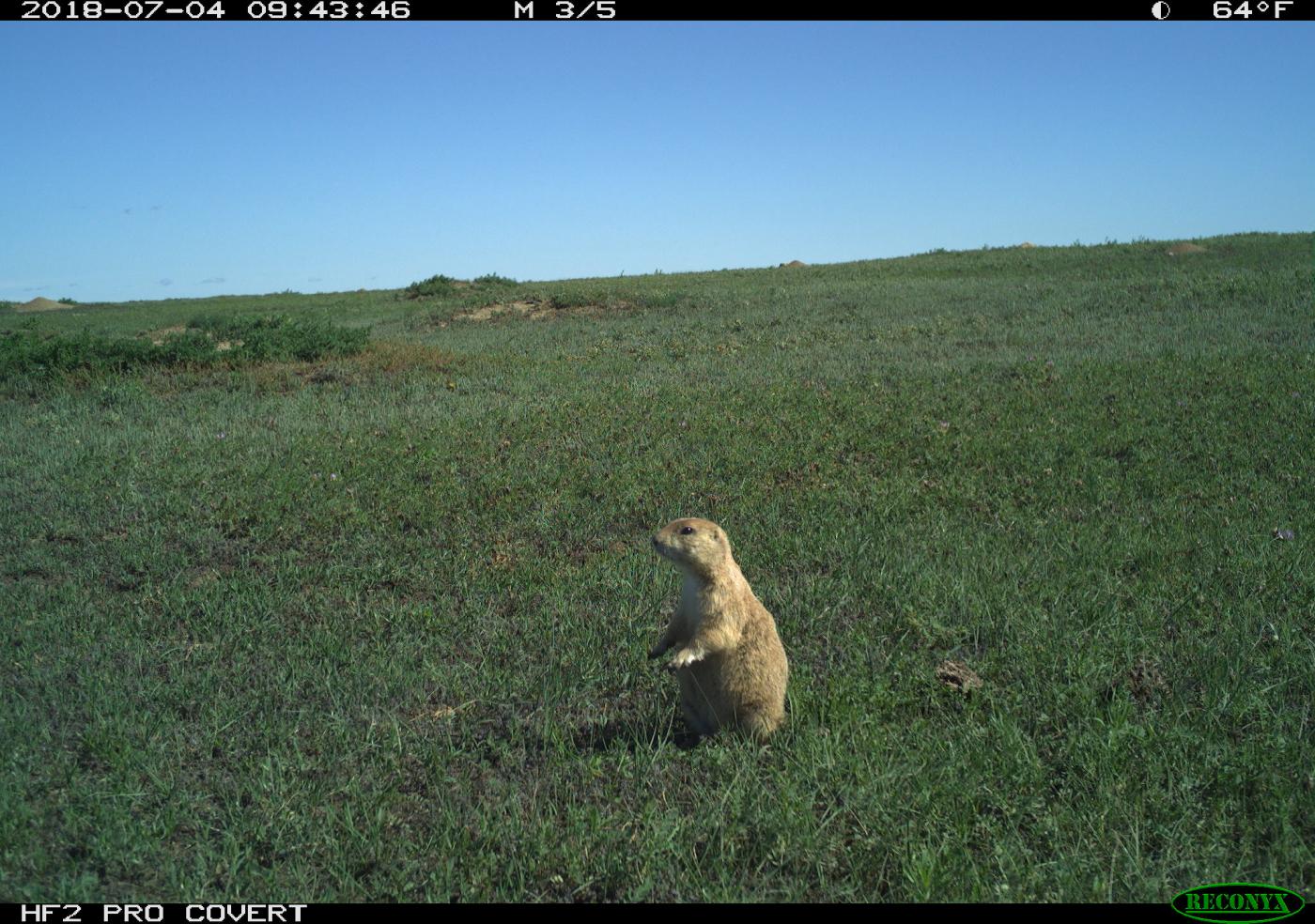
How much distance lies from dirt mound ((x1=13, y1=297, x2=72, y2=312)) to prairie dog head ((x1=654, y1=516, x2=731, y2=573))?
4342 cm

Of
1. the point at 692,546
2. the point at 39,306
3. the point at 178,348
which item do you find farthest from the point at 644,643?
the point at 39,306

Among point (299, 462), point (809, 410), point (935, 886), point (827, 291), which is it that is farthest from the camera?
point (827, 291)

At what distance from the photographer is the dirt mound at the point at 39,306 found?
38500mm

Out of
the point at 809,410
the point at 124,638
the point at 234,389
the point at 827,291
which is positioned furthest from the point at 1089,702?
the point at 827,291

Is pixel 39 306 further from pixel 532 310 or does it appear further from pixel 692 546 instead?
pixel 692 546

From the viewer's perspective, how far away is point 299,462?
28.0 ft

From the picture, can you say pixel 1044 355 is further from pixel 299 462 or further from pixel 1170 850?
pixel 1170 850

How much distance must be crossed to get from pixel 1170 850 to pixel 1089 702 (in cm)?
98

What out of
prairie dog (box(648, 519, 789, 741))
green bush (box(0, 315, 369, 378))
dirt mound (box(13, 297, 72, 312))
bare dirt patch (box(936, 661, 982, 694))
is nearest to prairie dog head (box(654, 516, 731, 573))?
prairie dog (box(648, 519, 789, 741))
